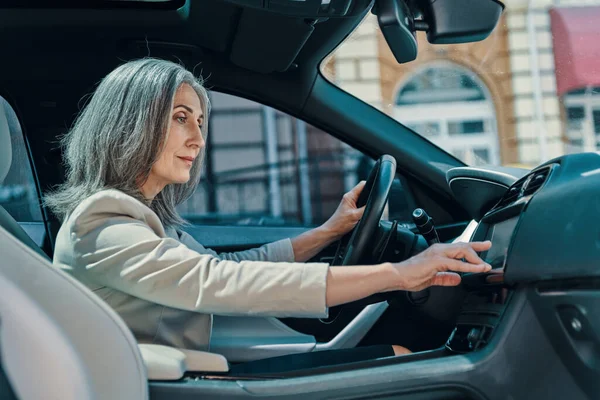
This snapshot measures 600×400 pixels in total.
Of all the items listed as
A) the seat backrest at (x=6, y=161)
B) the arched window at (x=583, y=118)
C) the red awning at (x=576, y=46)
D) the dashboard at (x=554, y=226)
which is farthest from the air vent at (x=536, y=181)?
the arched window at (x=583, y=118)

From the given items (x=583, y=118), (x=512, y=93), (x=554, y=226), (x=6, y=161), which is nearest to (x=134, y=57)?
(x=6, y=161)

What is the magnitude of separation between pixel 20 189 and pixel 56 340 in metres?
1.21

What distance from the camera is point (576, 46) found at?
5.51 m

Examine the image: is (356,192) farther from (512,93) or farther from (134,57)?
(512,93)

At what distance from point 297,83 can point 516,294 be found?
3.55 ft

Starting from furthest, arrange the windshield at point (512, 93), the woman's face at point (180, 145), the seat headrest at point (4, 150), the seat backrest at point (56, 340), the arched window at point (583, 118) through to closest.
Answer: the windshield at point (512, 93)
the arched window at point (583, 118)
the seat headrest at point (4, 150)
the woman's face at point (180, 145)
the seat backrest at point (56, 340)

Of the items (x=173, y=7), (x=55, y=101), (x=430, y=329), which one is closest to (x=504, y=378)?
(x=430, y=329)

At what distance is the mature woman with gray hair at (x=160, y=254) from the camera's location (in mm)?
1096

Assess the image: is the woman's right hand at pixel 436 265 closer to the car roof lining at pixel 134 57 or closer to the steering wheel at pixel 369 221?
the steering wheel at pixel 369 221

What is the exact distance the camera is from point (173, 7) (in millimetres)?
1857

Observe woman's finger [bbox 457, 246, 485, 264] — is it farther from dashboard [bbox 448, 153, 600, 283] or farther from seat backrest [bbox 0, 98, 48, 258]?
seat backrest [bbox 0, 98, 48, 258]

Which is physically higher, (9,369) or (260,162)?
(9,369)

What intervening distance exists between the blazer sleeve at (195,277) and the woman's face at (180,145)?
21 cm

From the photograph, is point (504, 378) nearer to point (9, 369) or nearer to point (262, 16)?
point (9, 369)
